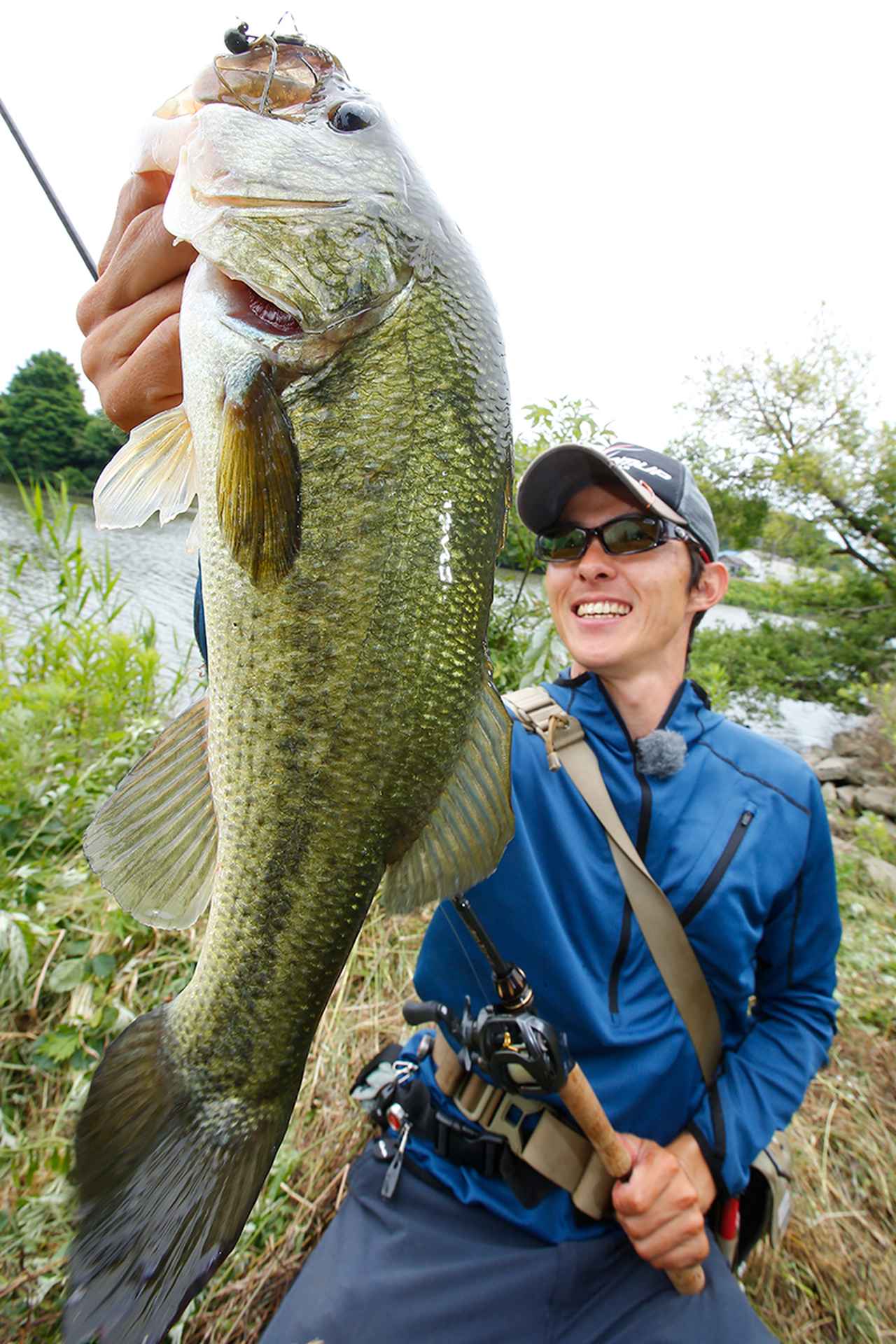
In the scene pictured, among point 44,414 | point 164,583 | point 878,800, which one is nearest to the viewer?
point 878,800

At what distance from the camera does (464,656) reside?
43.8 inches

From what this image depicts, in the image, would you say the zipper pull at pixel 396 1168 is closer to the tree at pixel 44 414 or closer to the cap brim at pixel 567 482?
the cap brim at pixel 567 482

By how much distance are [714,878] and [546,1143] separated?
89 cm

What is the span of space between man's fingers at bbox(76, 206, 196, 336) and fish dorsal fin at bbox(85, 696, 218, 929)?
80cm

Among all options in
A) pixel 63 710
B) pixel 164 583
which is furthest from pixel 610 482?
pixel 164 583

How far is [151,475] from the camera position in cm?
123

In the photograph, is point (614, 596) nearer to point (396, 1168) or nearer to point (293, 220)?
point (293, 220)

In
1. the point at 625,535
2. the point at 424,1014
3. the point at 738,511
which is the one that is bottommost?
the point at 424,1014

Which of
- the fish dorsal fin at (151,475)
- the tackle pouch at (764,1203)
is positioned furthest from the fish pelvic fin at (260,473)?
the tackle pouch at (764,1203)

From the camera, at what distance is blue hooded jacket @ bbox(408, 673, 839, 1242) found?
204 cm

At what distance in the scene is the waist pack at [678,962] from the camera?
2.09 meters

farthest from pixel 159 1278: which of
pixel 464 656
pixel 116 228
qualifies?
pixel 116 228

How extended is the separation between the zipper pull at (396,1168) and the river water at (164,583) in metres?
3.84

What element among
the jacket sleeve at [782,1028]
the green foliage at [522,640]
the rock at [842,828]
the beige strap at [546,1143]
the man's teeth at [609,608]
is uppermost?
the man's teeth at [609,608]
